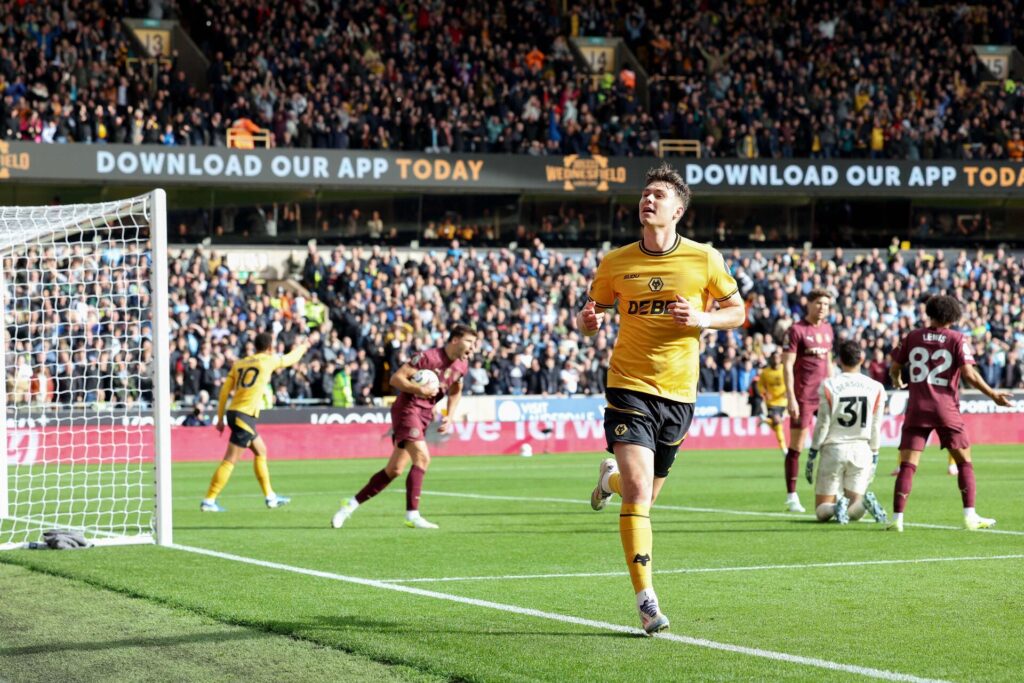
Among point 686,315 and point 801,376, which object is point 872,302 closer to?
point 801,376

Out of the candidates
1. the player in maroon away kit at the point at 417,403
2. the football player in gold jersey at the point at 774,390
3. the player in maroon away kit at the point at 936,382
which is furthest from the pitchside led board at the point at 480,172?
the player in maroon away kit at the point at 936,382

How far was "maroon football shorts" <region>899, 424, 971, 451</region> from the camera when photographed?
1278cm

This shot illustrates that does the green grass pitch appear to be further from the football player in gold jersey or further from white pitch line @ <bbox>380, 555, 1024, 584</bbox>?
the football player in gold jersey

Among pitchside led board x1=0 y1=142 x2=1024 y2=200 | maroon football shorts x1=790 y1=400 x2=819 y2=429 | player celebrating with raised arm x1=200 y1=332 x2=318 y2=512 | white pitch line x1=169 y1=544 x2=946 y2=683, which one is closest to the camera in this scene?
white pitch line x1=169 y1=544 x2=946 y2=683

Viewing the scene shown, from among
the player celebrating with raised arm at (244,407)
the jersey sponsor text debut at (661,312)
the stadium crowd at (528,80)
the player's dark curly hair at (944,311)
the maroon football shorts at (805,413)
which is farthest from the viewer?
the stadium crowd at (528,80)

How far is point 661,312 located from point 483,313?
28957 millimetres

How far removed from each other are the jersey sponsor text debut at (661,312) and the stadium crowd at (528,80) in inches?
1233

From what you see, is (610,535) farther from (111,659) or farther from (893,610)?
(111,659)

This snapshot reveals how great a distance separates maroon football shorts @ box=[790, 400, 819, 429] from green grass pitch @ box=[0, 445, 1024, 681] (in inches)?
43.3

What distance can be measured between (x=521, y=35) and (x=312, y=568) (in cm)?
3685

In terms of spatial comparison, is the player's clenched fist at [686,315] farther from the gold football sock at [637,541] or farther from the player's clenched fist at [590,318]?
the gold football sock at [637,541]

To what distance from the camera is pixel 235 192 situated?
40.3 m

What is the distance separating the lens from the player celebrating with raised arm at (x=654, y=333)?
7629 mm

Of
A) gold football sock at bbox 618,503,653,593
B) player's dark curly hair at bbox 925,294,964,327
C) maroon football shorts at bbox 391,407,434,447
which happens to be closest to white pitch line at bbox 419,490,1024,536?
player's dark curly hair at bbox 925,294,964,327
